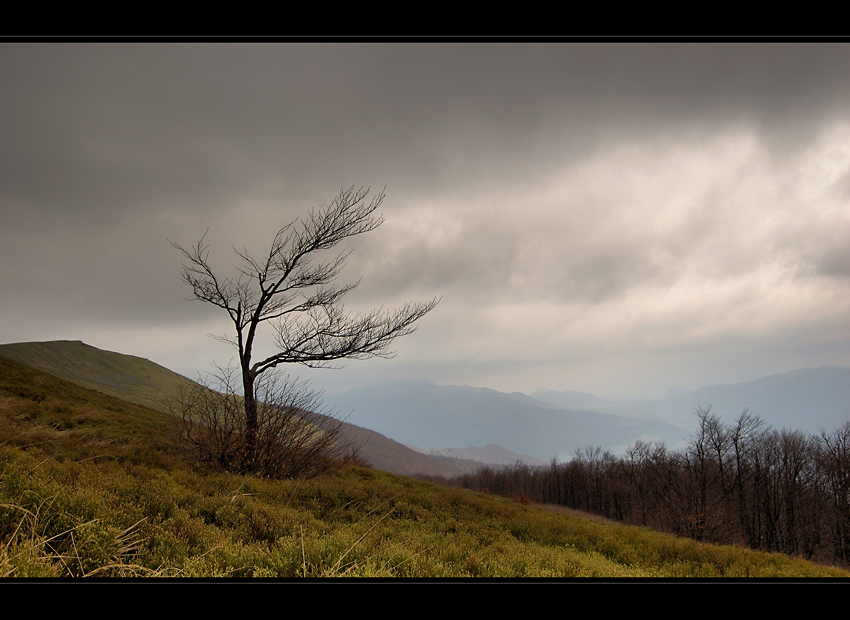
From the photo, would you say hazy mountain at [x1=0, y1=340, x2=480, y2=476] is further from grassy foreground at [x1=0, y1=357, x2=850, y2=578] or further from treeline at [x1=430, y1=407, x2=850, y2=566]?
grassy foreground at [x1=0, y1=357, x2=850, y2=578]

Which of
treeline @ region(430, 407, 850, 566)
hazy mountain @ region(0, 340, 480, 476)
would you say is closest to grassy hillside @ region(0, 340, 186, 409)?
hazy mountain @ region(0, 340, 480, 476)

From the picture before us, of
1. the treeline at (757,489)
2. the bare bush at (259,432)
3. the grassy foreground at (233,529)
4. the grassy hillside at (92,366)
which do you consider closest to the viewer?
the grassy foreground at (233,529)

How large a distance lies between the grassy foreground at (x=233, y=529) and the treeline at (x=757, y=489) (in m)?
37.4

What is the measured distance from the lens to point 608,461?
278ft

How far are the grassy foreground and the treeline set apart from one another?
123 ft

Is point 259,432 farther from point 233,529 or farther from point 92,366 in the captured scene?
point 92,366

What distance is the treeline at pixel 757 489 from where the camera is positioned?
3762 centimetres

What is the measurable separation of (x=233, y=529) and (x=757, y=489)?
216 feet

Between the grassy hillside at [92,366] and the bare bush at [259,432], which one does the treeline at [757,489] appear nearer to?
the bare bush at [259,432]

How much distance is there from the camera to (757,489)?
152 feet

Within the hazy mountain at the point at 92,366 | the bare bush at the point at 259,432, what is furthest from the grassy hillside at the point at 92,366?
the bare bush at the point at 259,432

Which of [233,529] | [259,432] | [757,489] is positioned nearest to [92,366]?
[259,432]
